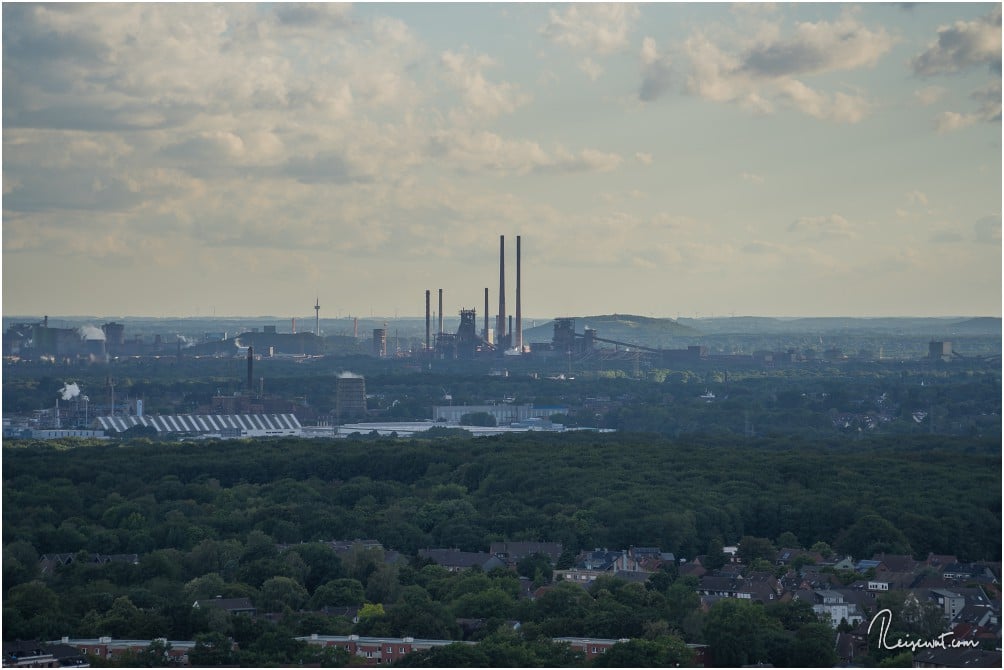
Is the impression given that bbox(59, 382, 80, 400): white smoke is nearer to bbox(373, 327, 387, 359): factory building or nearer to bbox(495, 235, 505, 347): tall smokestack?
bbox(495, 235, 505, 347): tall smokestack

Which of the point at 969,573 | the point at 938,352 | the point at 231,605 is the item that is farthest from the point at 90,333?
the point at 969,573

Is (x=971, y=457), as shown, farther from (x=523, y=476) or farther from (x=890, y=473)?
(x=523, y=476)

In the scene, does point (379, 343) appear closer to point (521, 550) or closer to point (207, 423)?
point (207, 423)

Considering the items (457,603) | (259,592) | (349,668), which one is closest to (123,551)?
(259,592)

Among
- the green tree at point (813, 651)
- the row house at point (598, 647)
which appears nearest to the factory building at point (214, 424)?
the row house at point (598, 647)

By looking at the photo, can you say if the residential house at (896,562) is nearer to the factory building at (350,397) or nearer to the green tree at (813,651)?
the green tree at (813,651)
